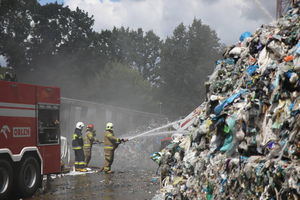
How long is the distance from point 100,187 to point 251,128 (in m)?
6.77

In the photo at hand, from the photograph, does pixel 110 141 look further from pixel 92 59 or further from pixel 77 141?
pixel 92 59

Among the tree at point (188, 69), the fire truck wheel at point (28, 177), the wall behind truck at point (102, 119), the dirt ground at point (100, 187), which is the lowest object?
the dirt ground at point (100, 187)

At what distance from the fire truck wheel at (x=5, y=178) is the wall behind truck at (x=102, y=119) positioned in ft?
47.1

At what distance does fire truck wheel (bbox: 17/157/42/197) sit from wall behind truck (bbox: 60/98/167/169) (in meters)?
13.3

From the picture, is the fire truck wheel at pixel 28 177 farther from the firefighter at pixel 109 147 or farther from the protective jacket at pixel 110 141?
the protective jacket at pixel 110 141

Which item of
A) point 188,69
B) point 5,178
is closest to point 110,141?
point 5,178

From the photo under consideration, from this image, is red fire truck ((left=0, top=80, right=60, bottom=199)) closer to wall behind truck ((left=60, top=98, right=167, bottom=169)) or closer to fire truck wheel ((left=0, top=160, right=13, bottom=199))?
fire truck wheel ((left=0, top=160, right=13, bottom=199))

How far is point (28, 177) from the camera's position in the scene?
33.9ft

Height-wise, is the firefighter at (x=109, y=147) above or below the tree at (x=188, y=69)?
below

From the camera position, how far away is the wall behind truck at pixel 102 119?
88.5 feet

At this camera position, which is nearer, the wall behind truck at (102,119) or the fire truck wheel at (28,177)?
the fire truck wheel at (28,177)

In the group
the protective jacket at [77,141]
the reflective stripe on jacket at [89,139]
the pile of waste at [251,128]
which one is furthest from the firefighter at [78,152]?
the pile of waste at [251,128]

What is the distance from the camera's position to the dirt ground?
1017cm

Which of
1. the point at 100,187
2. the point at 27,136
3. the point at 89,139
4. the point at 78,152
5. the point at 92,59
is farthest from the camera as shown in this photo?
the point at 92,59
